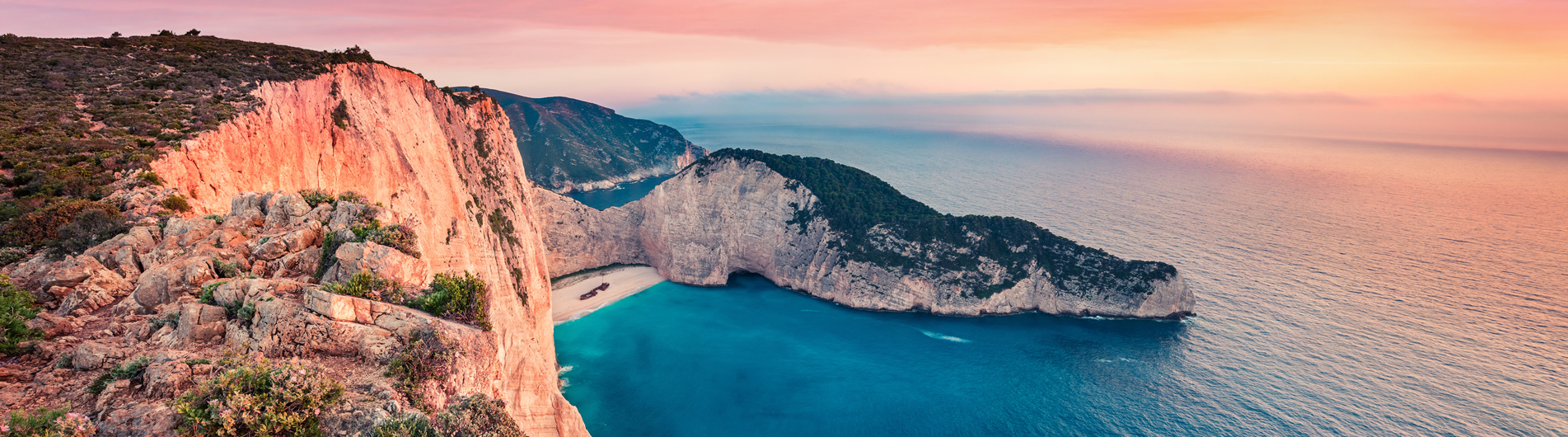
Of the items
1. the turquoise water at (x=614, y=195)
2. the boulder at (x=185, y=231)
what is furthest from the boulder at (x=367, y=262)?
the turquoise water at (x=614, y=195)

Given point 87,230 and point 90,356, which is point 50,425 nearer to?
point 90,356

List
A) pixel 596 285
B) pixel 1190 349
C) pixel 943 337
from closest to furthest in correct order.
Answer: pixel 1190 349, pixel 943 337, pixel 596 285

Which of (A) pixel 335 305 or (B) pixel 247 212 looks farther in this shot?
(B) pixel 247 212

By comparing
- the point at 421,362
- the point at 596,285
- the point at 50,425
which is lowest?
the point at 596,285

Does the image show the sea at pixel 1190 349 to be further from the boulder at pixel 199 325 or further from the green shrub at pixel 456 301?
the boulder at pixel 199 325

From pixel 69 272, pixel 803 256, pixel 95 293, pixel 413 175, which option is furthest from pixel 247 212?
pixel 803 256

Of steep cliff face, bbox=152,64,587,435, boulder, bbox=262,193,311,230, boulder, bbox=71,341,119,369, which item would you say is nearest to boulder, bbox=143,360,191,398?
boulder, bbox=71,341,119,369

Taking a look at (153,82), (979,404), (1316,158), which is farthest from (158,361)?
(1316,158)
